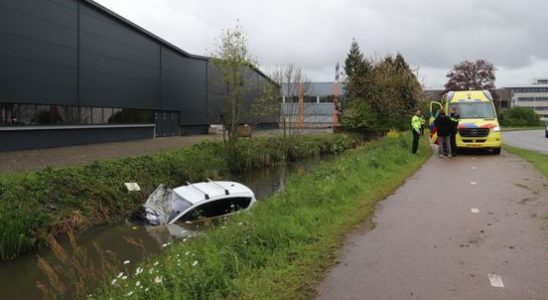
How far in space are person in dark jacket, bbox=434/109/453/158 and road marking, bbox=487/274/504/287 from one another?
14.2 metres

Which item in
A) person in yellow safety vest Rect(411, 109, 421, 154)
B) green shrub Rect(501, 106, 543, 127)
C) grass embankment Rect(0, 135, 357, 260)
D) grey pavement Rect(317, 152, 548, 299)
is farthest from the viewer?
green shrub Rect(501, 106, 543, 127)

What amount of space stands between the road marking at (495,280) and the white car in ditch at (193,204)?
8.82m

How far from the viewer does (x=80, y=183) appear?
16.0 metres

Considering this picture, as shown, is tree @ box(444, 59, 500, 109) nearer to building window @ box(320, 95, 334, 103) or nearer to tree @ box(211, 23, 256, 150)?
building window @ box(320, 95, 334, 103)

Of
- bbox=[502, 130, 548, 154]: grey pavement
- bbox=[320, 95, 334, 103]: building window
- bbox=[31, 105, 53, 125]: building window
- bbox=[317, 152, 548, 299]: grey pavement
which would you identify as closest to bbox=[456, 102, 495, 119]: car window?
bbox=[502, 130, 548, 154]: grey pavement

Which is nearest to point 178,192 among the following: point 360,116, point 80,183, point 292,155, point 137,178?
point 80,183

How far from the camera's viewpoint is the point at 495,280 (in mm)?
5785

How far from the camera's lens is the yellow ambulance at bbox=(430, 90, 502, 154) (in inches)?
790

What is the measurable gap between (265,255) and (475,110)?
54.7 feet

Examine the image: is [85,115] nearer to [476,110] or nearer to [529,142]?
[476,110]

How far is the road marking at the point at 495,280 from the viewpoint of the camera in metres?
5.66

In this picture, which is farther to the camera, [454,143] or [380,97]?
[380,97]

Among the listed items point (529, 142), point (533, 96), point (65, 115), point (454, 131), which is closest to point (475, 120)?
point (454, 131)

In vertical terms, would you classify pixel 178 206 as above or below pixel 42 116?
below
